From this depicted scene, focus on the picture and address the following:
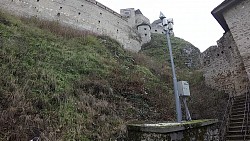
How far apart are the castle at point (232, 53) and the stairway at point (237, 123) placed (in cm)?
213

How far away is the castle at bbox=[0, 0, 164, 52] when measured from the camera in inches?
800

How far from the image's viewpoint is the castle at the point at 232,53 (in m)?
11.5

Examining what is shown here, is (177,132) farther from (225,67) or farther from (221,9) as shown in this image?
(221,9)

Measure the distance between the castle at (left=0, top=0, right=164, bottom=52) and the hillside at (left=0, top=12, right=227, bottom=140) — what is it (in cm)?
687

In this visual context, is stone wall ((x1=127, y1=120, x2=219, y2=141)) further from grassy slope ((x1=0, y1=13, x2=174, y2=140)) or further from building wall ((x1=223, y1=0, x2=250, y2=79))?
building wall ((x1=223, y1=0, x2=250, y2=79))

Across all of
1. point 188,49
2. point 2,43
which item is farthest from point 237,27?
point 188,49

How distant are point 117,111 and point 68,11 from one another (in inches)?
755

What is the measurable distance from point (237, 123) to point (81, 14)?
72.1ft

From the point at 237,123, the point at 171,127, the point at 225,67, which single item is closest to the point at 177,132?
the point at 171,127

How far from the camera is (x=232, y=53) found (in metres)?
12.4

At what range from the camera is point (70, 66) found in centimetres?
1087

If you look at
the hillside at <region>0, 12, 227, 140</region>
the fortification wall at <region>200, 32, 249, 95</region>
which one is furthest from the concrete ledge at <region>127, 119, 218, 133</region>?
the fortification wall at <region>200, 32, 249, 95</region>

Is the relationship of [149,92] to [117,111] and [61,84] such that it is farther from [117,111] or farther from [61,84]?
[61,84]

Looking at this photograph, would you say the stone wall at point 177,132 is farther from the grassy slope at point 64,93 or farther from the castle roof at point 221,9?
the castle roof at point 221,9
